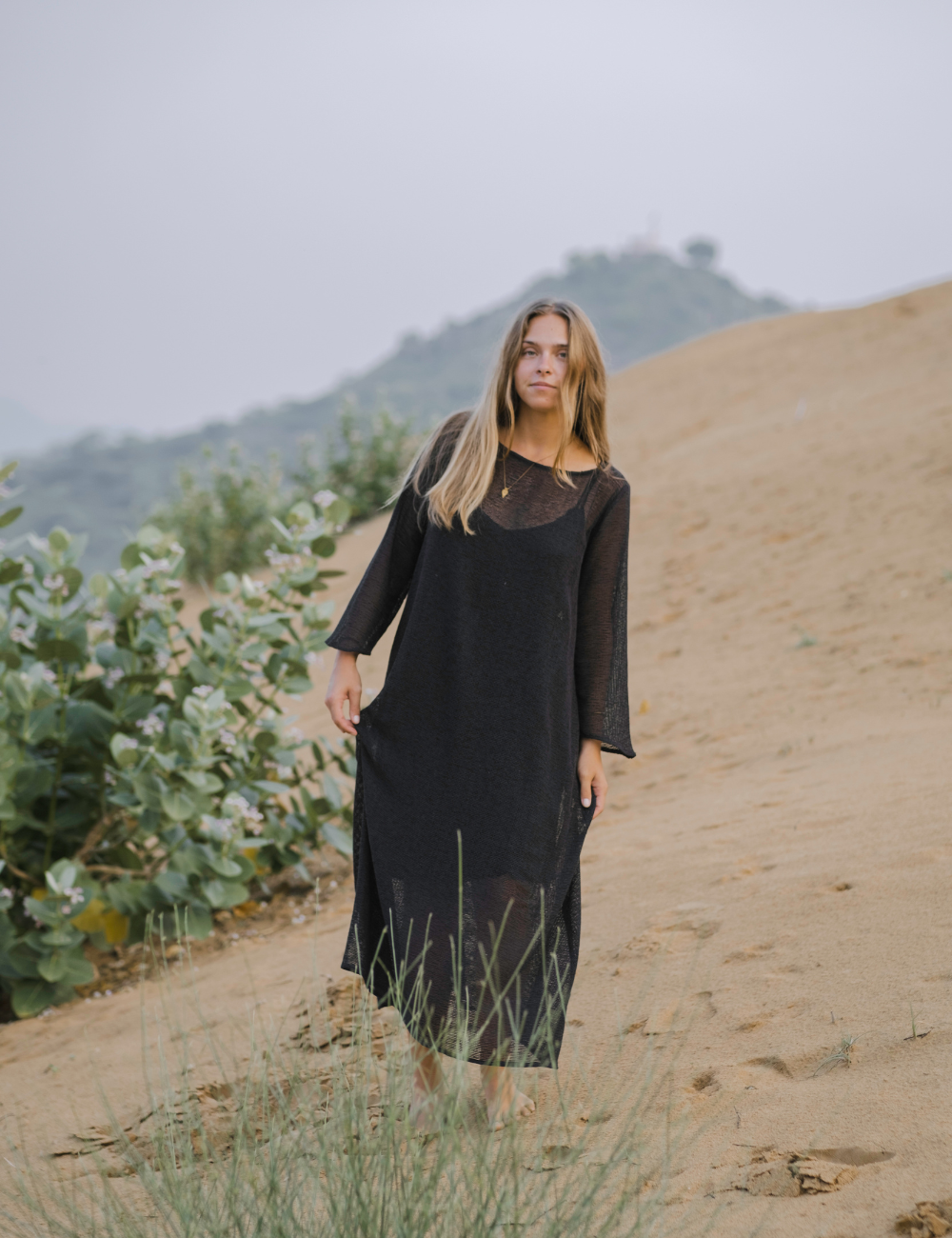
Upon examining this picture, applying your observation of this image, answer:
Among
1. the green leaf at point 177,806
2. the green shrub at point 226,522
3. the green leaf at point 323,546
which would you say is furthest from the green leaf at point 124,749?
the green shrub at point 226,522

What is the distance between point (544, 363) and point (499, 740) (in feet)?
2.64

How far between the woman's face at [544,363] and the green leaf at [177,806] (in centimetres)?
210

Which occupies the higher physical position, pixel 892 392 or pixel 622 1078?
pixel 892 392

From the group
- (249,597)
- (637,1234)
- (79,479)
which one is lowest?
(637,1234)

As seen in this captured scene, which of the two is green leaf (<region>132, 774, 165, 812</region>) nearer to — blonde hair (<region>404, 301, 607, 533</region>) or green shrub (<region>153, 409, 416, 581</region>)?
blonde hair (<region>404, 301, 607, 533</region>)

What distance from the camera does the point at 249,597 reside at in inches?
156

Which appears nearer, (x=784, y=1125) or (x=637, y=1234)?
(x=637, y=1234)

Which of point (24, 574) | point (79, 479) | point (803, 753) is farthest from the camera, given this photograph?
point (79, 479)

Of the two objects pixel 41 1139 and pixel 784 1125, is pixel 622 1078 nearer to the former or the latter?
pixel 784 1125

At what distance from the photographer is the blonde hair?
236 centimetres

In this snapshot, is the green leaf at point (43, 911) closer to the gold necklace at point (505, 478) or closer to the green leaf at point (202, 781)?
the green leaf at point (202, 781)

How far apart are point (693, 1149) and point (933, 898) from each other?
1.15 m

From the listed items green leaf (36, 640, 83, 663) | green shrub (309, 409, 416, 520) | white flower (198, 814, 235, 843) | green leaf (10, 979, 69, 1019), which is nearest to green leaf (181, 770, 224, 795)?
white flower (198, 814, 235, 843)

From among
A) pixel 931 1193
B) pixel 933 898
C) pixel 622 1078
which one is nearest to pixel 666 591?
pixel 933 898
